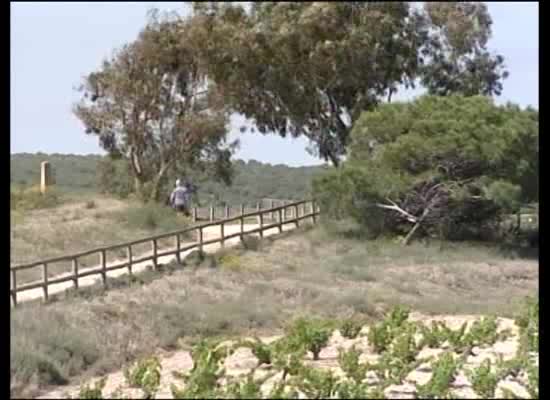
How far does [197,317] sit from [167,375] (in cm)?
217

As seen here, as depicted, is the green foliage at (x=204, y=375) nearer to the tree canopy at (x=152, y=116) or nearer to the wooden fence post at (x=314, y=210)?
the tree canopy at (x=152, y=116)

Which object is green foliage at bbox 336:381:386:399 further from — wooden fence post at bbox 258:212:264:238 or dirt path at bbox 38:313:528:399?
wooden fence post at bbox 258:212:264:238

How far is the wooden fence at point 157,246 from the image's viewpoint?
9.49 meters

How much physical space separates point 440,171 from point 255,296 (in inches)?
353

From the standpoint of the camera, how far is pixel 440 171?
67.2 feet

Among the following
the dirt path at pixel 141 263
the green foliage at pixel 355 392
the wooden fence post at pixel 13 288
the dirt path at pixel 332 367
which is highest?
the wooden fence post at pixel 13 288

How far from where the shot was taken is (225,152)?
1381 cm

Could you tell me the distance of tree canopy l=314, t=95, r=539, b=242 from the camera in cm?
2002

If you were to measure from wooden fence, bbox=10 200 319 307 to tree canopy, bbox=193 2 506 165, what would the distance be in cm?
255

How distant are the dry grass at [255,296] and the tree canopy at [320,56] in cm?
405

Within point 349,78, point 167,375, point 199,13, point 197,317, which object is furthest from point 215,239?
point 349,78

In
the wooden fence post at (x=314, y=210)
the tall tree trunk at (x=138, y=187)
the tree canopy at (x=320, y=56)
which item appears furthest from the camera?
the tree canopy at (x=320, y=56)

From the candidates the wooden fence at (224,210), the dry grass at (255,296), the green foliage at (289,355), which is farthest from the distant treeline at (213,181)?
the green foliage at (289,355)

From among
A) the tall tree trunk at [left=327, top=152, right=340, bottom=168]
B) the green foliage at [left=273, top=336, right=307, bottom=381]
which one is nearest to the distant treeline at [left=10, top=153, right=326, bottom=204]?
the green foliage at [left=273, top=336, right=307, bottom=381]
